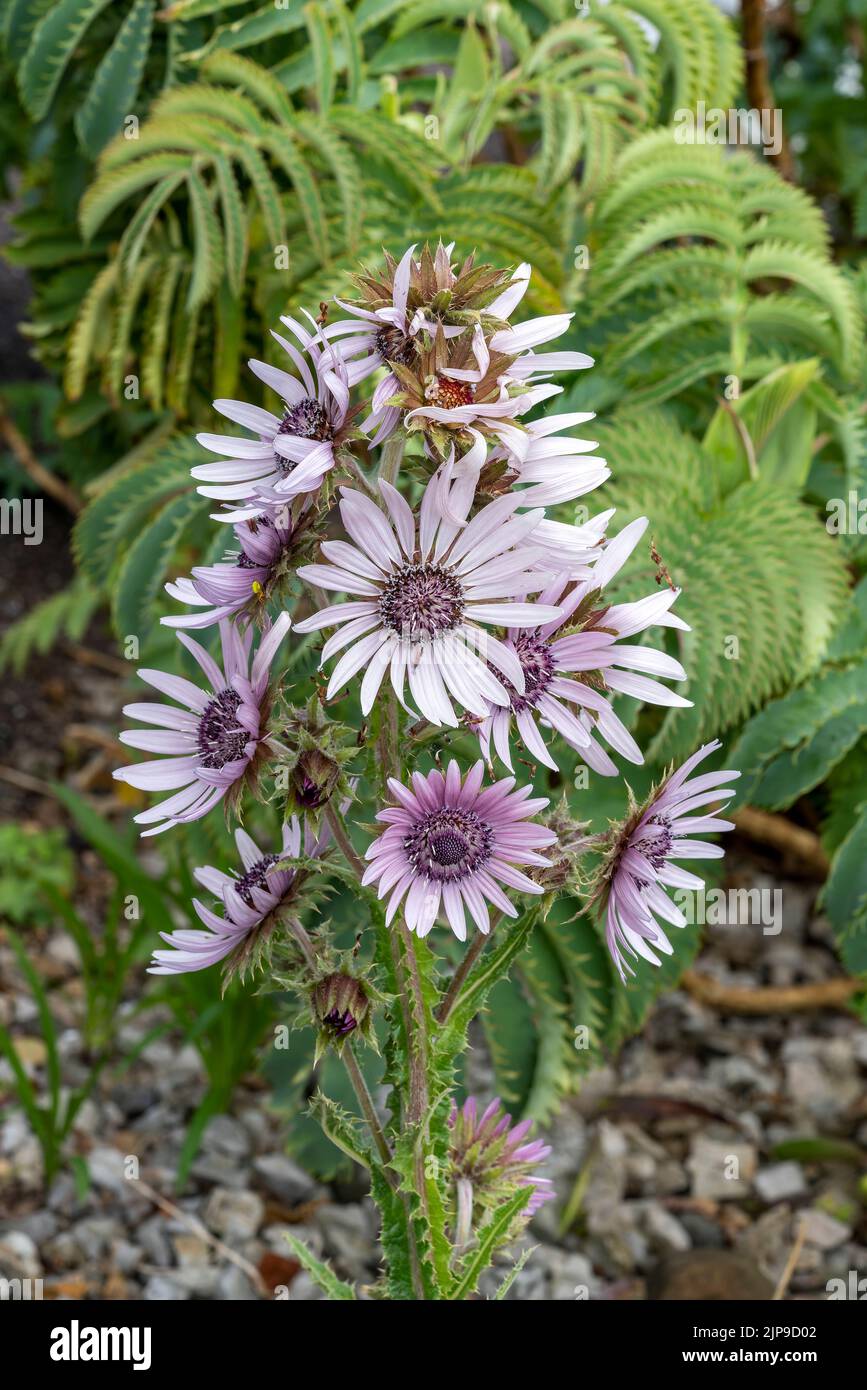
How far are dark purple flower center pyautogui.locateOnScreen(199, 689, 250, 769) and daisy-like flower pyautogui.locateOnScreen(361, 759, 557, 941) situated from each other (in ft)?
0.33

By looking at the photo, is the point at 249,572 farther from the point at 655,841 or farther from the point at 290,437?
the point at 655,841

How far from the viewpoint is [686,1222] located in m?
1.69

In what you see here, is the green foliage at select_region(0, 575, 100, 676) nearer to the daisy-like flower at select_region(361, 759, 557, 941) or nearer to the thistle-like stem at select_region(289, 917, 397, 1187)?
the thistle-like stem at select_region(289, 917, 397, 1187)

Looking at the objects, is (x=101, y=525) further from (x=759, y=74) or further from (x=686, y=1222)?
(x=759, y=74)

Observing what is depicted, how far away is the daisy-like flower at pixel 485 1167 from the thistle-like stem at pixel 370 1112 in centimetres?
5

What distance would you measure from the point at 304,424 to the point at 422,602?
5.0 inches

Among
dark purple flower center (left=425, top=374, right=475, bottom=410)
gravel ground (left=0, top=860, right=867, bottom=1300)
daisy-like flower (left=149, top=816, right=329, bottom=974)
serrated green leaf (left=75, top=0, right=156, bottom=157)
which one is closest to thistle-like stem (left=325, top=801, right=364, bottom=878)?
daisy-like flower (left=149, top=816, right=329, bottom=974)

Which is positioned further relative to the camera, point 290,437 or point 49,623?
point 49,623

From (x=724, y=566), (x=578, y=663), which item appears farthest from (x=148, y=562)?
(x=578, y=663)

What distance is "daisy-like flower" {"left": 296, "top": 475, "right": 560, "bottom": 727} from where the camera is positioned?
0.72 m

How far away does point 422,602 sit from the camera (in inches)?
29.5

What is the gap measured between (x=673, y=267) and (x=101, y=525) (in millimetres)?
766

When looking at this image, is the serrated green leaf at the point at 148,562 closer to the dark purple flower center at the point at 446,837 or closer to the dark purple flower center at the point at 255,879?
the dark purple flower center at the point at 255,879
